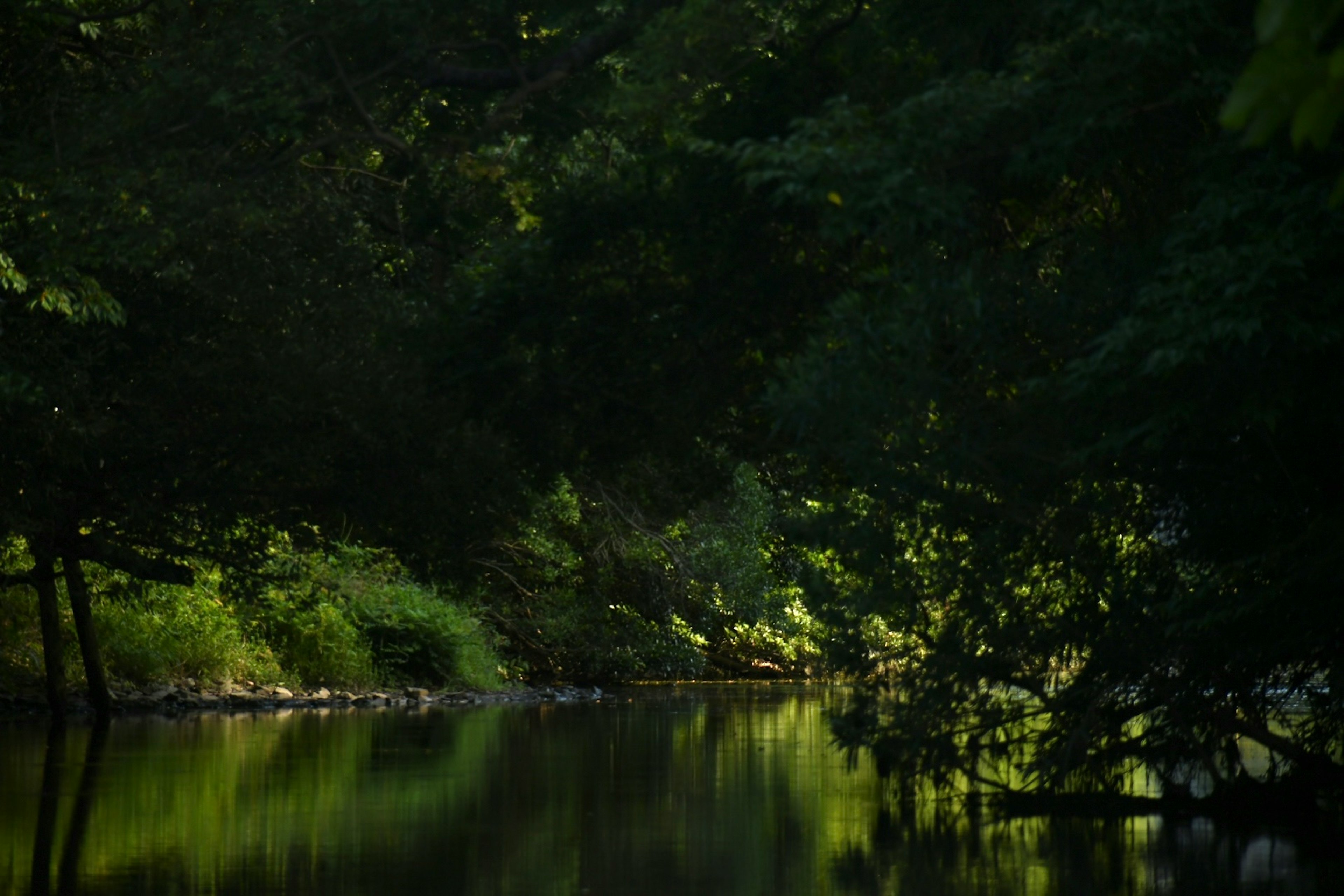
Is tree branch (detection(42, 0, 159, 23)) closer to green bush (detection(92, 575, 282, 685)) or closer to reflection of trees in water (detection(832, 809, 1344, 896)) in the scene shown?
reflection of trees in water (detection(832, 809, 1344, 896))

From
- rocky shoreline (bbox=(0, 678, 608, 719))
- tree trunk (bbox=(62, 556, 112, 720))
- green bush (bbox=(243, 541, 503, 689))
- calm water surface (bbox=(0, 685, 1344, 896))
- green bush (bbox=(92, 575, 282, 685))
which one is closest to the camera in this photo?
calm water surface (bbox=(0, 685, 1344, 896))

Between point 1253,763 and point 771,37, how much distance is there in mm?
8436

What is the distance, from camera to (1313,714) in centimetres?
1281

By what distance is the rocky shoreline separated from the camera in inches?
1012

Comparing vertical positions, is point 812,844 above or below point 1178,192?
below

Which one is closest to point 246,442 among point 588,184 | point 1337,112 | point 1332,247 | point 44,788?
point 44,788

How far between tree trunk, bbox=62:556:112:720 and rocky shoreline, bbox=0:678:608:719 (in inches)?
29.8

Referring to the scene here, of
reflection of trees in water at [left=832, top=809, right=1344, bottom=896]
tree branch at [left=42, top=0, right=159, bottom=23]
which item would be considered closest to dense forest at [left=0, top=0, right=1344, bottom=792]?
tree branch at [left=42, top=0, right=159, bottom=23]

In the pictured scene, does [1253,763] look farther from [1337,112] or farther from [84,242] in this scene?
[1337,112]

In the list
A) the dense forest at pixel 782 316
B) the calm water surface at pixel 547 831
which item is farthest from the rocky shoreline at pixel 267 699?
the dense forest at pixel 782 316

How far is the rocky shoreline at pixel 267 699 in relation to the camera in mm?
25703

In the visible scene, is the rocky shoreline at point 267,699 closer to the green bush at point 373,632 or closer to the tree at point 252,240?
the green bush at point 373,632

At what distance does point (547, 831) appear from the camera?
12.7m

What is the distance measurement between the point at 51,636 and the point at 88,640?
51 centimetres
